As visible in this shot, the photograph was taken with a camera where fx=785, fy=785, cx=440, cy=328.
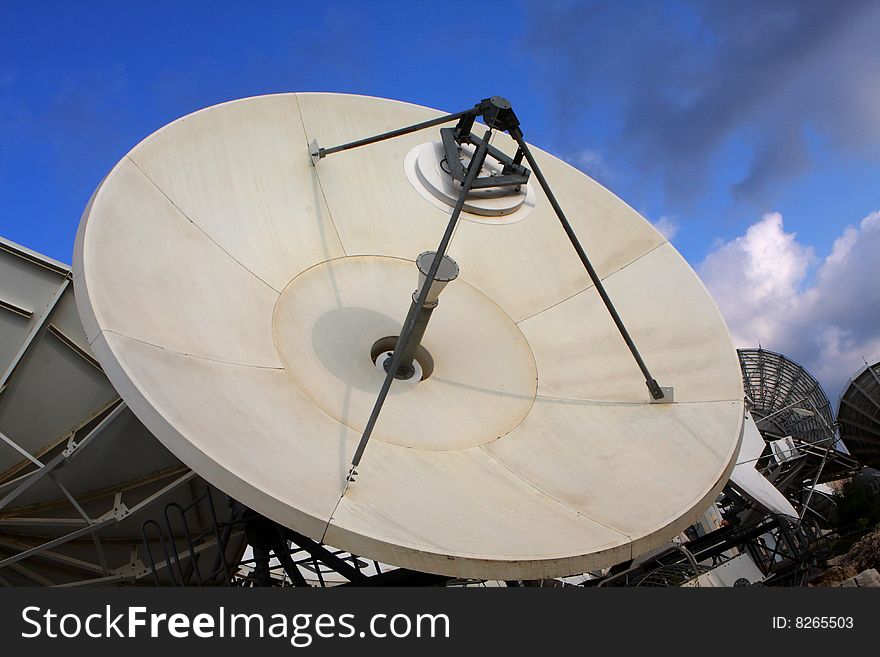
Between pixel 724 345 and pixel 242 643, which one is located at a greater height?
pixel 724 345

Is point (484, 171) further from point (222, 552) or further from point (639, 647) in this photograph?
point (639, 647)

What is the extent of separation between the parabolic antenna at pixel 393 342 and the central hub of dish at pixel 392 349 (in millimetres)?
38

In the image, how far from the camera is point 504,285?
533 inches

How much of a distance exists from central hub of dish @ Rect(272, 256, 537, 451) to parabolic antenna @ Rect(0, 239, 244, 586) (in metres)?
3.44

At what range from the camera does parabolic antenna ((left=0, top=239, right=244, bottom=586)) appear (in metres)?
11.7

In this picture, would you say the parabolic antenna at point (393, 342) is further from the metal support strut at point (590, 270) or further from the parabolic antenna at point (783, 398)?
the parabolic antenna at point (783, 398)

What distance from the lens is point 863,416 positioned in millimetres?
34219

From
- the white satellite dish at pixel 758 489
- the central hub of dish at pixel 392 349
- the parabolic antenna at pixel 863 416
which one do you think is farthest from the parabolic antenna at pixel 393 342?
the parabolic antenna at pixel 863 416

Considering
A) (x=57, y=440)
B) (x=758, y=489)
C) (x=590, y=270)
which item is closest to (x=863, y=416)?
(x=758, y=489)

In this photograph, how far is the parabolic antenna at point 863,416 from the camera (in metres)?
33.7

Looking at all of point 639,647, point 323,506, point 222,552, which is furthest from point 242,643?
point 222,552

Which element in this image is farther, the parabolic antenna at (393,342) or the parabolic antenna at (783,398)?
the parabolic antenna at (783,398)

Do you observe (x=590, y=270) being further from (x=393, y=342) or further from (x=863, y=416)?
(x=863, y=416)

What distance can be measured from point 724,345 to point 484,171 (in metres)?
4.89
